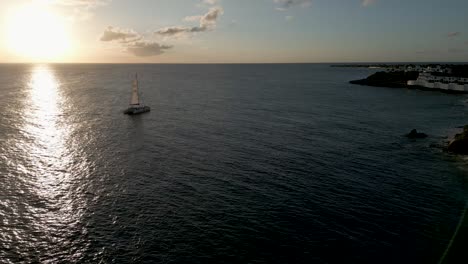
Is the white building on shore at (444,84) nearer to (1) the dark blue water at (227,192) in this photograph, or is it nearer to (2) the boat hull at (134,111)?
(1) the dark blue water at (227,192)

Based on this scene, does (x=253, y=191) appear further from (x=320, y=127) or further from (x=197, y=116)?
(x=197, y=116)

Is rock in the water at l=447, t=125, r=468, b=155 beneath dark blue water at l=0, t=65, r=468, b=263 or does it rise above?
above

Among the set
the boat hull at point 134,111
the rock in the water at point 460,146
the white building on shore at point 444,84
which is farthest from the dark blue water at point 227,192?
the white building on shore at point 444,84

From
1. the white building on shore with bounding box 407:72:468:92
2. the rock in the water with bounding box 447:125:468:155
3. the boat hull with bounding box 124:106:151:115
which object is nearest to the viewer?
the rock in the water with bounding box 447:125:468:155

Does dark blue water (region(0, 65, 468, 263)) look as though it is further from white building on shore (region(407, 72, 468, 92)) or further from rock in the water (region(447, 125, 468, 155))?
white building on shore (region(407, 72, 468, 92))

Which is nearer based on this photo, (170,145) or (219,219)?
(219,219)

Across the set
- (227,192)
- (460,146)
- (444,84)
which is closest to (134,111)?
(227,192)

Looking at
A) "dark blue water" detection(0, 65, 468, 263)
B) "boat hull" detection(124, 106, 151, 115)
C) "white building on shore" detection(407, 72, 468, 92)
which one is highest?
"white building on shore" detection(407, 72, 468, 92)

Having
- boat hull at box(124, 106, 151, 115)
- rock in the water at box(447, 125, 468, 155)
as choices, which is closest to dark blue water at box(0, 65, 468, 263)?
rock in the water at box(447, 125, 468, 155)

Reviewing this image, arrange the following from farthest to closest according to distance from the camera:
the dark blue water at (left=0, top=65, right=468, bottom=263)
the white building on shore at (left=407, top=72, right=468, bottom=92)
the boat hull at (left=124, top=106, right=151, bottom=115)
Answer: the white building on shore at (left=407, top=72, right=468, bottom=92), the boat hull at (left=124, top=106, right=151, bottom=115), the dark blue water at (left=0, top=65, right=468, bottom=263)

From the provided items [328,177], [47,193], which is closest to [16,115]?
[47,193]
